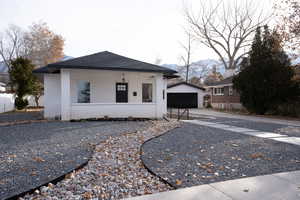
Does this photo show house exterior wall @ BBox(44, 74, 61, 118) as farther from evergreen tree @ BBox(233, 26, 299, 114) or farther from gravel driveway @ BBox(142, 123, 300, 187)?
evergreen tree @ BBox(233, 26, 299, 114)

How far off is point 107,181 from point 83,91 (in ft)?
30.6

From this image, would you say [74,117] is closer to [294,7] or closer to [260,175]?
[260,175]

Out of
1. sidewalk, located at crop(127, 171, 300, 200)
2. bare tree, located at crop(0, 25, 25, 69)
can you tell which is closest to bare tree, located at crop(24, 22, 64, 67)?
bare tree, located at crop(0, 25, 25, 69)

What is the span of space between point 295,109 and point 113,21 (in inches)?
548

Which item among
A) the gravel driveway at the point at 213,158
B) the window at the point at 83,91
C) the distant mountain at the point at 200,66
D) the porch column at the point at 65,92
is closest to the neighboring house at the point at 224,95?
the distant mountain at the point at 200,66

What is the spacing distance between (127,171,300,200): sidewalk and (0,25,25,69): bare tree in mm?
35656

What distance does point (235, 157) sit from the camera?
13.9 ft

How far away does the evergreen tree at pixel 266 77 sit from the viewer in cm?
1325

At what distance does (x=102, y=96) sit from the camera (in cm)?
1179

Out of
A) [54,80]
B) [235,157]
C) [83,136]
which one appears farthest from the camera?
[54,80]

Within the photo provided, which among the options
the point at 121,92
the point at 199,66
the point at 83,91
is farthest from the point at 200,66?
the point at 83,91

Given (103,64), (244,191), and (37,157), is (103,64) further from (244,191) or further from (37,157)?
(244,191)

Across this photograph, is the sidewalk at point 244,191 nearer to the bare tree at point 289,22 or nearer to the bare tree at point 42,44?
the bare tree at point 289,22

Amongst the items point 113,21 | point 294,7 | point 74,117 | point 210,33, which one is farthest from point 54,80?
point 210,33
